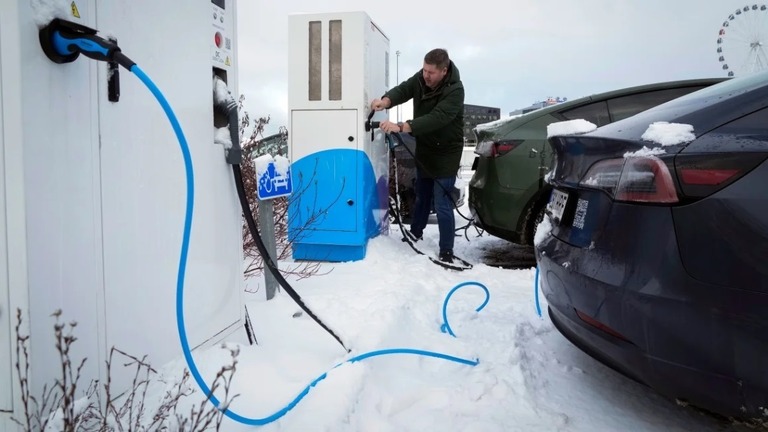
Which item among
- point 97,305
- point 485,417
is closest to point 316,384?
point 485,417

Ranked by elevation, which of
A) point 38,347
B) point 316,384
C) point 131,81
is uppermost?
point 131,81

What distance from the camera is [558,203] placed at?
2305 millimetres

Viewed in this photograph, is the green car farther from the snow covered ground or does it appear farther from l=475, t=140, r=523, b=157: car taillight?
the snow covered ground

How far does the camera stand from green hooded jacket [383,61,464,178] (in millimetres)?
4551

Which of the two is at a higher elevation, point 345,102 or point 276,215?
point 345,102

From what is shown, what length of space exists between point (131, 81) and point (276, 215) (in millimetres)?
2753

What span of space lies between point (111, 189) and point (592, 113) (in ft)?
13.0

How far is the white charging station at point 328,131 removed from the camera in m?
4.41

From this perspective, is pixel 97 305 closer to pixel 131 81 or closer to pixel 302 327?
pixel 131 81

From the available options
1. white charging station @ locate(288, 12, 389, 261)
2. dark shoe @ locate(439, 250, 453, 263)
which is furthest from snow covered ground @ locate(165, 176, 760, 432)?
dark shoe @ locate(439, 250, 453, 263)

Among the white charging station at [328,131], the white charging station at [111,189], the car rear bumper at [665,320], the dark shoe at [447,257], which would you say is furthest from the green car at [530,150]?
the white charging station at [111,189]

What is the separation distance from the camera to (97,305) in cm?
152

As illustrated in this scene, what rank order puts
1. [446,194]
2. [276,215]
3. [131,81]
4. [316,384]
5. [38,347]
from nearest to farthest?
[38,347] < [131,81] < [316,384] < [276,215] < [446,194]

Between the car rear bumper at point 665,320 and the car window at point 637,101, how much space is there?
2918 millimetres
